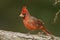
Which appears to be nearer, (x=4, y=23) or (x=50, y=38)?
(x=50, y=38)

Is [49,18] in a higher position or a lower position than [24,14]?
higher

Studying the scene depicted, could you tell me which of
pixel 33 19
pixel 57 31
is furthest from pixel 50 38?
pixel 57 31

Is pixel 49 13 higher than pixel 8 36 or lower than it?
higher

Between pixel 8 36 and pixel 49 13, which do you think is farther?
pixel 49 13

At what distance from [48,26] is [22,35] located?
2.34m

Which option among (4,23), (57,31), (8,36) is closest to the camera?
(8,36)

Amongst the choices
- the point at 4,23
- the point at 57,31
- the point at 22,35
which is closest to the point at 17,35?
the point at 22,35

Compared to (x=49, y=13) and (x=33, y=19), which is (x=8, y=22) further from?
(x=33, y=19)

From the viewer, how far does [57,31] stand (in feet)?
26.6

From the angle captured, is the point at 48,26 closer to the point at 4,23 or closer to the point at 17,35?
the point at 4,23

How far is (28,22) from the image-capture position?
603cm

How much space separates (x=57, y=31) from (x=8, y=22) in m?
1.07

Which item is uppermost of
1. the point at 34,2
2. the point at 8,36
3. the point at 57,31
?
the point at 34,2

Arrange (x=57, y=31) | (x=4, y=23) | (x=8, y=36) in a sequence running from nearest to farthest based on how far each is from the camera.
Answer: (x=8, y=36) → (x=57, y=31) → (x=4, y=23)
